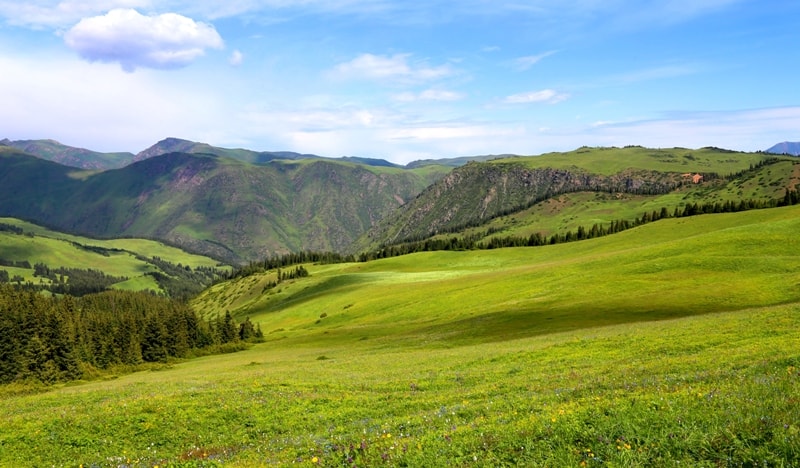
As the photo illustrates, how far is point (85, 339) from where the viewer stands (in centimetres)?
9844

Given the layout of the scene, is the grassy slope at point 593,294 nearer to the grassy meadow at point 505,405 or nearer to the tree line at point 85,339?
the grassy meadow at point 505,405

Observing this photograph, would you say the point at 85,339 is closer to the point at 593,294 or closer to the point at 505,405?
the point at 593,294

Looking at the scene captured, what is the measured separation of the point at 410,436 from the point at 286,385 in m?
18.4

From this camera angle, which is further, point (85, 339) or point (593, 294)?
point (85, 339)

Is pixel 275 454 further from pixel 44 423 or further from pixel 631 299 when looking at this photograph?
pixel 631 299

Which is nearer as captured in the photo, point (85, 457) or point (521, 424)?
point (521, 424)

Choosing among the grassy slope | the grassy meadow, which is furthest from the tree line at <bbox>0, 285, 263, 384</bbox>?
the grassy meadow

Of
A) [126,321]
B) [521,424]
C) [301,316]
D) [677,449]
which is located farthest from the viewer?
[301,316]

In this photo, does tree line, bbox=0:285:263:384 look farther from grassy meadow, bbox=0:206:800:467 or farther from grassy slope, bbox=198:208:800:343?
grassy meadow, bbox=0:206:800:467

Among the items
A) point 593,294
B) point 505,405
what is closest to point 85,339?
point 593,294

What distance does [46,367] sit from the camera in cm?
8425

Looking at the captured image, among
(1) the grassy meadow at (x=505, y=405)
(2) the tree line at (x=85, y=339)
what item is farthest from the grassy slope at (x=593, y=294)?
(2) the tree line at (x=85, y=339)

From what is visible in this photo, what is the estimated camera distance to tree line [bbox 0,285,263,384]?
84.4 m

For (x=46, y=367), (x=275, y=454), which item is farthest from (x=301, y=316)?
(x=275, y=454)
